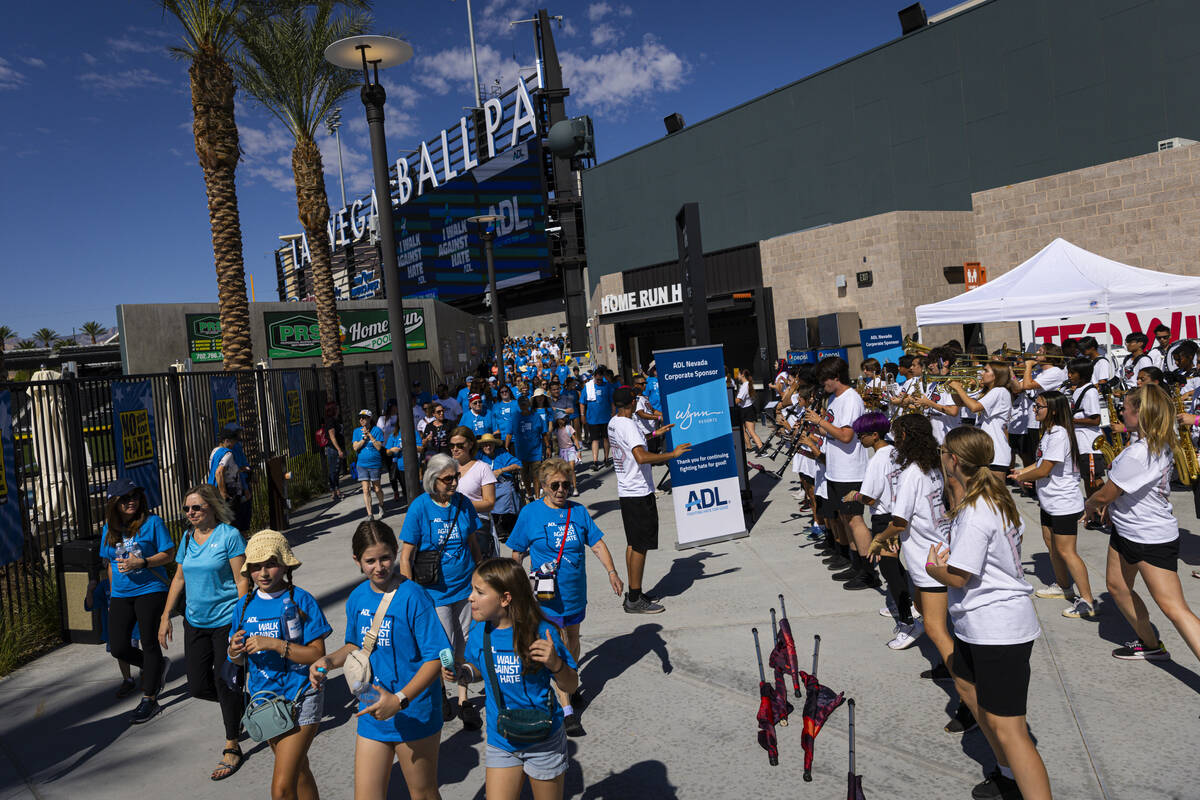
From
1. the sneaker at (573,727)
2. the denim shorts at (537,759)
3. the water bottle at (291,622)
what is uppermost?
the water bottle at (291,622)

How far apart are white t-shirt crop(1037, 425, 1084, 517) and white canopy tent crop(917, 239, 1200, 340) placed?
562cm

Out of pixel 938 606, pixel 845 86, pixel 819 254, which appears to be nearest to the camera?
pixel 938 606

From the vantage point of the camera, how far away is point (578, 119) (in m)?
41.8

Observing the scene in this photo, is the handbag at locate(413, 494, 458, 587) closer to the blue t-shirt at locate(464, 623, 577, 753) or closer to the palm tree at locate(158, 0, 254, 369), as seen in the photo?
the blue t-shirt at locate(464, 623, 577, 753)

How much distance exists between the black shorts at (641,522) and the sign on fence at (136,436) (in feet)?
20.1

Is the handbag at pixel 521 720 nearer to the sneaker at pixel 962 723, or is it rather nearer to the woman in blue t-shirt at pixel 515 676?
the woman in blue t-shirt at pixel 515 676

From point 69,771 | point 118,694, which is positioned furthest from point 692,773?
point 118,694

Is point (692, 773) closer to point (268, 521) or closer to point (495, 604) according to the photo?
point (495, 604)

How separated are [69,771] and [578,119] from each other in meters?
41.1

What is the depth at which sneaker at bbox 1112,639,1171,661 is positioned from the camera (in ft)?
16.1

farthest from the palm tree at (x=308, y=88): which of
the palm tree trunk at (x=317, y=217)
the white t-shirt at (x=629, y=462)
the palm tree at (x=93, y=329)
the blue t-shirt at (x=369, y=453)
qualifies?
the palm tree at (x=93, y=329)

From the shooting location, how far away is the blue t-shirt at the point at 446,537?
482 centimetres

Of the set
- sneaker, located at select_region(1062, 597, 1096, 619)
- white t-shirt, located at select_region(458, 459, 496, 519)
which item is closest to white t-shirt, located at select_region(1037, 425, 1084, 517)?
sneaker, located at select_region(1062, 597, 1096, 619)

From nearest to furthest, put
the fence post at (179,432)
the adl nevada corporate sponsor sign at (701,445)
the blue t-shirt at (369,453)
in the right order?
the adl nevada corporate sponsor sign at (701,445), the fence post at (179,432), the blue t-shirt at (369,453)
